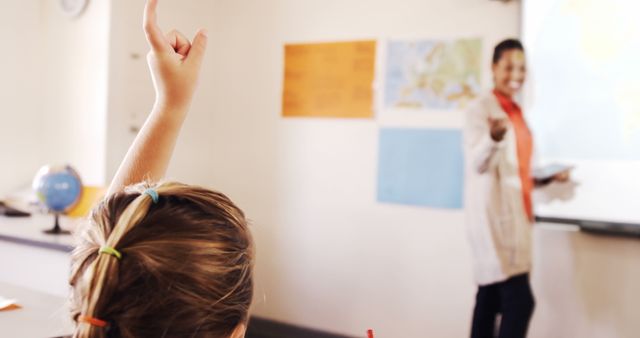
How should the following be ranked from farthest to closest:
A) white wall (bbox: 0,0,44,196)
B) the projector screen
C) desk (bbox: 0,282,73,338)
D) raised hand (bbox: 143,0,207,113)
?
white wall (bbox: 0,0,44,196)
the projector screen
desk (bbox: 0,282,73,338)
raised hand (bbox: 143,0,207,113)

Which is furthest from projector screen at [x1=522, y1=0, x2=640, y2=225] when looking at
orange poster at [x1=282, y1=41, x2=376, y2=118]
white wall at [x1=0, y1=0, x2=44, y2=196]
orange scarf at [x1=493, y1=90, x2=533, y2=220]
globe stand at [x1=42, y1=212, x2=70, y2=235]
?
white wall at [x1=0, y1=0, x2=44, y2=196]

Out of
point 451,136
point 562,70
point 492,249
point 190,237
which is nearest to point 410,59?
point 451,136

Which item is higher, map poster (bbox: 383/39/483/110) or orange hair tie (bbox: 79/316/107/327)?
Answer: map poster (bbox: 383/39/483/110)

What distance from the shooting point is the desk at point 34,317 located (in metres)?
1.09

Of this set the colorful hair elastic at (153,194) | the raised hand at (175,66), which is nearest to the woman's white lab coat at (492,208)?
the raised hand at (175,66)

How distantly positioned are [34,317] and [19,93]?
6.47 feet

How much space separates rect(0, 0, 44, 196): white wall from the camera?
9.05ft

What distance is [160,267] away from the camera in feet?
2.05

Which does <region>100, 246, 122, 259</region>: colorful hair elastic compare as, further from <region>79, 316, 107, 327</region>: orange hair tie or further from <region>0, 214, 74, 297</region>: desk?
<region>0, 214, 74, 297</region>: desk

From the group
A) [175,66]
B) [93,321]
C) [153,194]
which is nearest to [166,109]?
[175,66]

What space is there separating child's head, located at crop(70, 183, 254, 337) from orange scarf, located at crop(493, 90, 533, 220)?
1657mm

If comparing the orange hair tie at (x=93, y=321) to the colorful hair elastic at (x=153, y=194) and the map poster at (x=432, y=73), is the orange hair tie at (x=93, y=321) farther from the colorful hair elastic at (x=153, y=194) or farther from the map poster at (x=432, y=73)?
the map poster at (x=432, y=73)

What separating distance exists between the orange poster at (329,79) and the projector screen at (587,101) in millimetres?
740

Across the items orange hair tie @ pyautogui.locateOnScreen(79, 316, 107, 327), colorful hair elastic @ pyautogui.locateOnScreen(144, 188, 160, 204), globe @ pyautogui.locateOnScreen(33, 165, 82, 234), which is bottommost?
orange hair tie @ pyautogui.locateOnScreen(79, 316, 107, 327)
